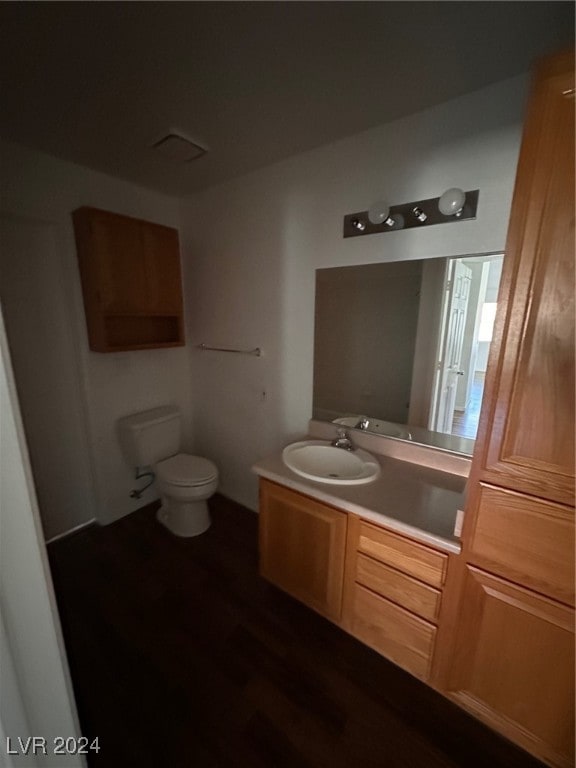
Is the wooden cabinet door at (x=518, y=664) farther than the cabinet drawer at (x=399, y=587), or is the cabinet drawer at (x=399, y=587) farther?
the cabinet drawer at (x=399, y=587)

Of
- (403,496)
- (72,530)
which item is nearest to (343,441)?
(403,496)

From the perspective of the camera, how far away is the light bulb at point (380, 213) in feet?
4.84

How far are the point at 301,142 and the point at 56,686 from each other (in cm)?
221

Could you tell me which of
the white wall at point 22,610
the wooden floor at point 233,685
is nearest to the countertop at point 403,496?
the wooden floor at point 233,685

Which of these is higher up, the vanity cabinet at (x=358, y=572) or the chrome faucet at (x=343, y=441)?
the chrome faucet at (x=343, y=441)

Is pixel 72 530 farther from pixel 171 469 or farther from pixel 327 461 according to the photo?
pixel 327 461

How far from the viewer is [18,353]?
187 cm

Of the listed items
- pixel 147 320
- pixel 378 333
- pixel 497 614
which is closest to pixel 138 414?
pixel 147 320

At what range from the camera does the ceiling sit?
3.09ft

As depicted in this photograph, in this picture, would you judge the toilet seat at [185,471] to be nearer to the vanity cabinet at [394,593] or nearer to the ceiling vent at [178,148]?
the vanity cabinet at [394,593]

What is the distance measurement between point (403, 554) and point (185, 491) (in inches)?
54.9

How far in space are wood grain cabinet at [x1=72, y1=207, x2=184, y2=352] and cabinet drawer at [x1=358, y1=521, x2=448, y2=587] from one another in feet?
5.97

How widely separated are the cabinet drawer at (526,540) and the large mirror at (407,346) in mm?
503

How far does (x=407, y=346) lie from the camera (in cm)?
162
